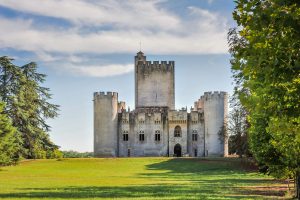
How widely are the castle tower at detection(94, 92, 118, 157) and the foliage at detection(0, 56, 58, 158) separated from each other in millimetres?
17355

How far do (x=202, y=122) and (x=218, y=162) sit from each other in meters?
22.0

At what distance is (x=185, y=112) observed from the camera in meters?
99.1

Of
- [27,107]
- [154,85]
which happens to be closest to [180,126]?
[154,85]

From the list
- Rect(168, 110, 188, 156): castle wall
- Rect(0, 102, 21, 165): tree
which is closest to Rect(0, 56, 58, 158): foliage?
Rect(0, 102, 21, 165): tree

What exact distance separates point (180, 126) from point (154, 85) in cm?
896

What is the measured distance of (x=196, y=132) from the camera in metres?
98.8

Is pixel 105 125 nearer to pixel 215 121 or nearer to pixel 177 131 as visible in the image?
pixel 177 131

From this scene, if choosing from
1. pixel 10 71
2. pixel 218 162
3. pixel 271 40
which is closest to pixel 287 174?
pixel 271 40

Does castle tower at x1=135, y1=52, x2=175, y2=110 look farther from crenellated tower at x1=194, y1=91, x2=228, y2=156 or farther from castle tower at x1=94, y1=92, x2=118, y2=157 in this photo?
crenellated tower at x1=194, y1=91, x2=228, y2=156

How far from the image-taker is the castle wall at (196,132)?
9806 cm

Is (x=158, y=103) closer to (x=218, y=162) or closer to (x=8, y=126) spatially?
(x=218, y=162)

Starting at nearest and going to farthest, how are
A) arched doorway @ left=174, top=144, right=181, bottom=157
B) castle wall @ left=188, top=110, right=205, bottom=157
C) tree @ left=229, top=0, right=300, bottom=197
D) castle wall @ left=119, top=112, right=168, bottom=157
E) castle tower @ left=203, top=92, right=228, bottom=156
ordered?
tree @ left=229, top=0, right=300, bottom=197 → castle tower @ left=203, top=92, right=228, bottom=156 → castle wall @ left=188, top=110, right=205, bottom=157 → castle wall @ left=119, top=112, right=168, bottom=157 → arched doorway @ left=174, top=144, right=181, bottom=157

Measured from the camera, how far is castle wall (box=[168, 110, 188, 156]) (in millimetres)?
98125

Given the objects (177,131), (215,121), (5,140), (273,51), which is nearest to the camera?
(273,51)
